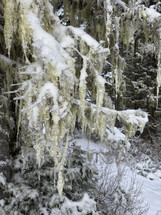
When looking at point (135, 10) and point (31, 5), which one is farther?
point (135, 10)

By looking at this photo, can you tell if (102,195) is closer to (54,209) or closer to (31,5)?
(54,209)

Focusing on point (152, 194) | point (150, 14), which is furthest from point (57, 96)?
point (152, 194)

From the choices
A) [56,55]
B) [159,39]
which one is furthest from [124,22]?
[56,55]

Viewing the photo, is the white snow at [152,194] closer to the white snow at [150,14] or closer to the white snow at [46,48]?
the white snow at [150,14]

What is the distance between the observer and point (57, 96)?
1454 millimetres

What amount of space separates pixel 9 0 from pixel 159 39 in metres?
1.82

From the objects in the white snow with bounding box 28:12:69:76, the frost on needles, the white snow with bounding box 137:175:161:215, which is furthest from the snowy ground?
the white snow with bounding box 28:12:69:76

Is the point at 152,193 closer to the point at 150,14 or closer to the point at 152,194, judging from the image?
the point at 152,194

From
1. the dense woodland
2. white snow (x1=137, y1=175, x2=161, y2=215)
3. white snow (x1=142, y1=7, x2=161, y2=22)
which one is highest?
white snow (x1=142, y1=7, x2=161, y2=22)

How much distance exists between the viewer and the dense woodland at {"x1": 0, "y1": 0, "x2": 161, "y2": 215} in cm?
153

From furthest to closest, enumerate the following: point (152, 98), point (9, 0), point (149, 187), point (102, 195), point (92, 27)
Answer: point (152, 98)
point (149, 187)
point (102, 195)
point (92, 27)
point (9, 0)

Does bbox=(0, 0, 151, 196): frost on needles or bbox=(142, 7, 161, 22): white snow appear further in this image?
bbox=(142, 7, 161, 22): white snow

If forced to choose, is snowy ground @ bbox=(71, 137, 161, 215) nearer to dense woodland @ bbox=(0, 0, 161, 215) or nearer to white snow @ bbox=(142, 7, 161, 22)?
dense woodland @ bbox=(0, 0, 161, 215)

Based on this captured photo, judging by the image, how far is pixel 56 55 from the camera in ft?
4.90
